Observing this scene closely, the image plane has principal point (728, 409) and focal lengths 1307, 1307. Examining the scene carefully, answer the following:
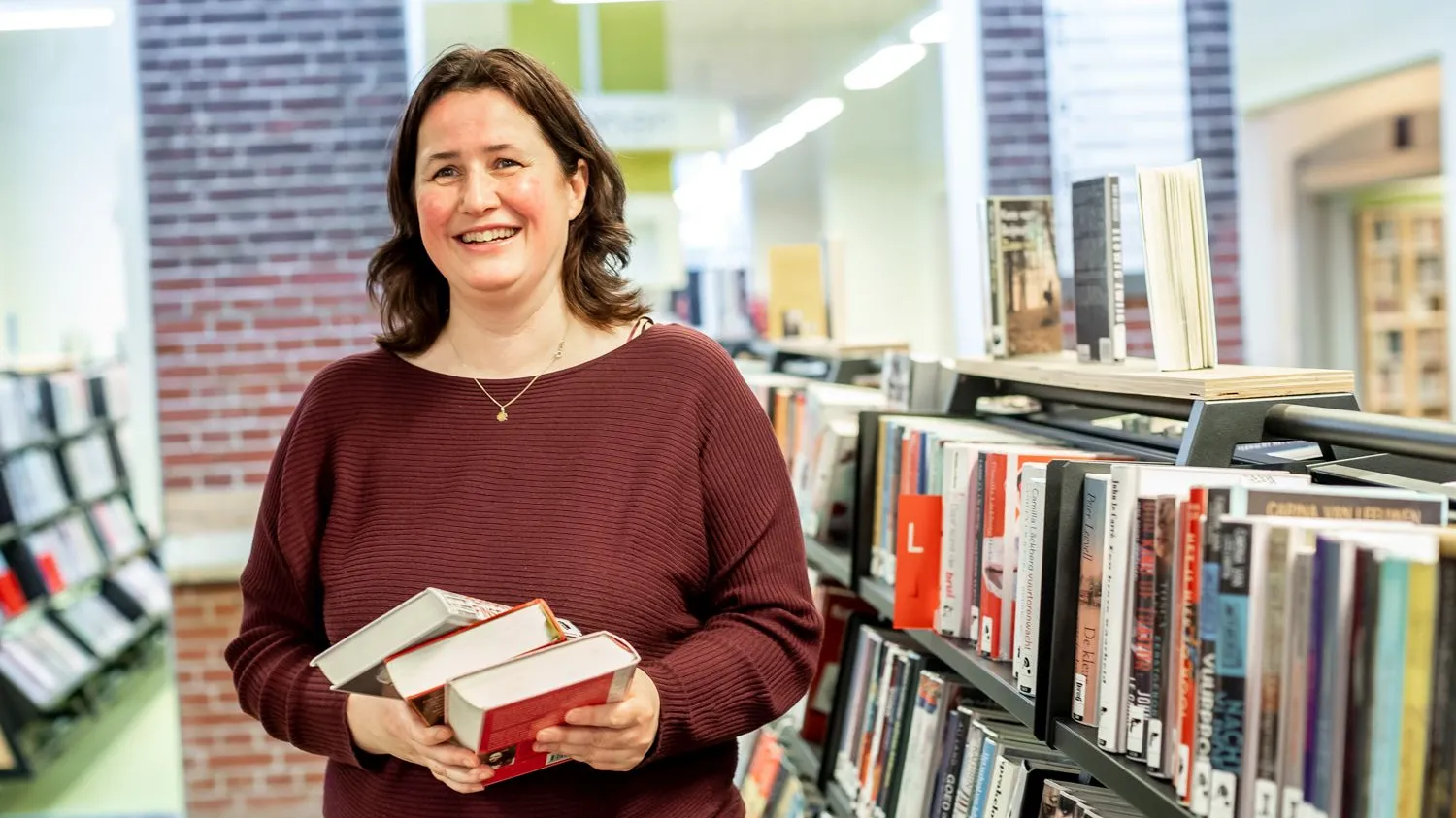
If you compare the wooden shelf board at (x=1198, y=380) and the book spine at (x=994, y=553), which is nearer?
the wooden shelf board at (x=1198, y=380)

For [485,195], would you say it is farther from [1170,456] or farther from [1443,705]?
[1443,705]

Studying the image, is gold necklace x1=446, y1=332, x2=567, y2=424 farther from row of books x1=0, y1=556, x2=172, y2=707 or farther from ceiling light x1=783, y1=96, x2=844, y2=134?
ceiling light x1=783, y1=96, x2=844, y2=134

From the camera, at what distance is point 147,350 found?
472cm

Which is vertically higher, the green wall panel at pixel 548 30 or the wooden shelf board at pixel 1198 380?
the green wall panel at pixel 548 30

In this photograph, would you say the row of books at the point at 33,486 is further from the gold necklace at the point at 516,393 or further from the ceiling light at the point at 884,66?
the gold necklace at the point at 516,393

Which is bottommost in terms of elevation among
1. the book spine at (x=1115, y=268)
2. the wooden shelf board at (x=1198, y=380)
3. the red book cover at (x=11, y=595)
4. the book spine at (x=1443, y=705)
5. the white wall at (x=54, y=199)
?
the red book cover at (x=11, y=595)

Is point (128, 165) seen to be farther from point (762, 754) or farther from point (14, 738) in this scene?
point (762, 754)

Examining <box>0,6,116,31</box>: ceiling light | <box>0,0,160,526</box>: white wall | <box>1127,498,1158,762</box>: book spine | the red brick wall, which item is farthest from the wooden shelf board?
<box>0,0,160,526</box>: white wall

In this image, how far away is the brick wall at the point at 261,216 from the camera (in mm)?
4668

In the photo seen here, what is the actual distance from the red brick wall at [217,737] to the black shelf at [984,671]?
11.0ft

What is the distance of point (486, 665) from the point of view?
1.30 m

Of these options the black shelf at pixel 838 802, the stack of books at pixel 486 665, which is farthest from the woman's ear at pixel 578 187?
the black shelf at pixel 838 802

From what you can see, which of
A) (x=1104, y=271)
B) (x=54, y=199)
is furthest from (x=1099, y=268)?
(x=54, y=199)

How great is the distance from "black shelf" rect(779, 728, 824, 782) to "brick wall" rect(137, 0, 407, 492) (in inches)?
99.3
